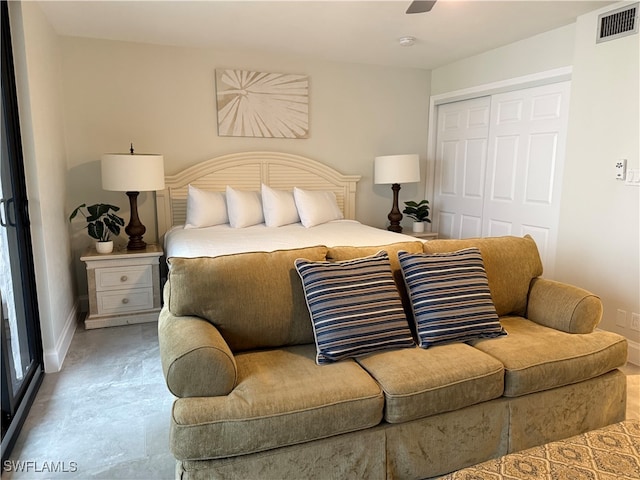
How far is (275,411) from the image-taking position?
1495mm

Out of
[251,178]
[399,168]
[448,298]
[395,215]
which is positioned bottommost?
[448,298]

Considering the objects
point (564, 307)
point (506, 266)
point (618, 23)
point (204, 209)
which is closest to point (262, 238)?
point (204, 209)

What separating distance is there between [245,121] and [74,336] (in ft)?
7.90

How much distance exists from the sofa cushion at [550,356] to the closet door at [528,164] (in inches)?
66.1

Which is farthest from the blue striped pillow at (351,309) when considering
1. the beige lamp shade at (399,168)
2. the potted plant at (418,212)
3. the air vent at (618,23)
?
the potted plant at (418,212)

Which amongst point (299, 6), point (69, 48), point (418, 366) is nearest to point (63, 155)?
point (69, 48)

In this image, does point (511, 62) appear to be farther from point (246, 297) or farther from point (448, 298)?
point (246, 297)

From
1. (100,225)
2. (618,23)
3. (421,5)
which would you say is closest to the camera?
(421,5)

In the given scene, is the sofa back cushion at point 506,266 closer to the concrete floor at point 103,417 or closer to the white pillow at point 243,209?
the concrete floor at point 103,417

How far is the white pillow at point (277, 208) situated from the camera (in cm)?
395

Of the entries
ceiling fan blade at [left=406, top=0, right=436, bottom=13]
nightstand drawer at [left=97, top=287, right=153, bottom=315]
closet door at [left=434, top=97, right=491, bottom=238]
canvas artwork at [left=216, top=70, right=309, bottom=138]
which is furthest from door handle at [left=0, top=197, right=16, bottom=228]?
closet door at [left=434, top=97, right=491, bottom=238]

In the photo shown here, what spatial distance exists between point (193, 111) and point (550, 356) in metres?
3.55

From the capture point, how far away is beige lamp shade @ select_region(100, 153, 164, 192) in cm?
335

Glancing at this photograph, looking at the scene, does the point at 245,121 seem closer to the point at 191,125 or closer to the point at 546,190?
the point at 191,125
